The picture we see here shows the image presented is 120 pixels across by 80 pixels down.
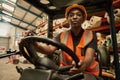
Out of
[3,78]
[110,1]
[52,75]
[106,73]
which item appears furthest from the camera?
[3,78]

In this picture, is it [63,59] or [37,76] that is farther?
[63,59]

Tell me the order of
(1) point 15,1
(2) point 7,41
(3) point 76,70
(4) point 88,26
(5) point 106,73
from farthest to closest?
1. (2) point 7,41
2. (1) point 15,1
3. (4) point 88,26
4. (5) point 106,73
5. (3) point 76,70

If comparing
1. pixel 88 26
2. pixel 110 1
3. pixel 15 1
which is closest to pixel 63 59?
pixel 110 1

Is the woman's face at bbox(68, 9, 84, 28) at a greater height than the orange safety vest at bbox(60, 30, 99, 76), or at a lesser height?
greater

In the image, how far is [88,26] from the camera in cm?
380

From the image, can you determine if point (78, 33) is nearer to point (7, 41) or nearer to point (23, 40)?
point (23, 40)

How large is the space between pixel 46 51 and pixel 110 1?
90 cm

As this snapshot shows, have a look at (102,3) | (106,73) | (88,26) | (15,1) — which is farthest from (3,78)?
(15,1)

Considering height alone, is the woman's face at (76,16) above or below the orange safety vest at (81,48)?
above

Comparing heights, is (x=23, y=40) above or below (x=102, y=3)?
below

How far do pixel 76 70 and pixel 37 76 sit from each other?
35cm

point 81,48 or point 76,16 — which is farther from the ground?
point 76,16

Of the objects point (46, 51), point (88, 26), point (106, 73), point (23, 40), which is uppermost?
point (88, 26)

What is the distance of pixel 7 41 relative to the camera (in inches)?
817
